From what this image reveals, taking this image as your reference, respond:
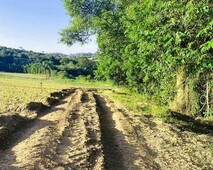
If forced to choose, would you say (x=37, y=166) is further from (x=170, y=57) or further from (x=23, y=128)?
(x=170, y=57)

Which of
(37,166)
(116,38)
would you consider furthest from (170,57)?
(116,38)

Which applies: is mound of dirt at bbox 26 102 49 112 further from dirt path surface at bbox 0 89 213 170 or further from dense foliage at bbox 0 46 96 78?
dense foliage at bbox 0 46 96 78

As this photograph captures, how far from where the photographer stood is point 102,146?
1034cm

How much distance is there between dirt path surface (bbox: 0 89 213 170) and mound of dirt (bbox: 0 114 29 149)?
0.23 meters

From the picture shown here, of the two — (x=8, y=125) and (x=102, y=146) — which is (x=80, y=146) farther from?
(x=8, y=125)

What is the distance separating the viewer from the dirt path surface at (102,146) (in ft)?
28.7

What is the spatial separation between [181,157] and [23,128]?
536 centimetres

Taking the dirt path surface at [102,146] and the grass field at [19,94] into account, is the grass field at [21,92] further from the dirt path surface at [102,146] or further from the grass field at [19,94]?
the dirt path surface at [102,146]

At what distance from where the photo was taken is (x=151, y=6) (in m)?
15.3

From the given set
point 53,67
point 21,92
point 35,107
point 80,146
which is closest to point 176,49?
point 80,146

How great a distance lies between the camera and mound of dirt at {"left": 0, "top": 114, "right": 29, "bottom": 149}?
10.5m

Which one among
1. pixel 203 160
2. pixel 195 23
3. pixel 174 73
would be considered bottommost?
pixel 203 160

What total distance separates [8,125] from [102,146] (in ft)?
11.6

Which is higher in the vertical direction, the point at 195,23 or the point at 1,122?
the point at 195,23
